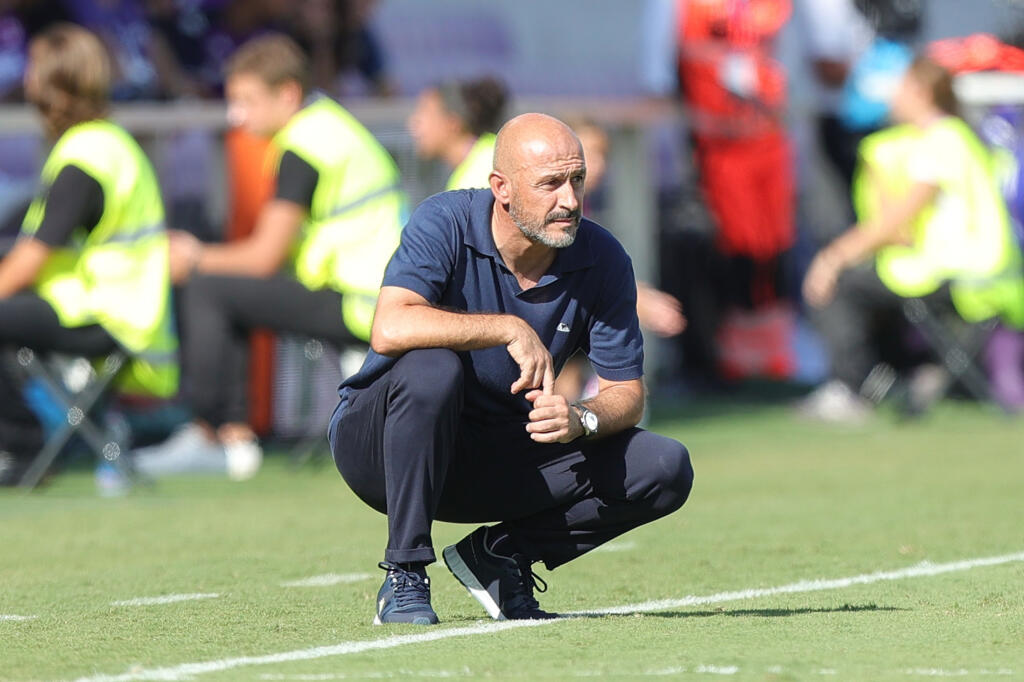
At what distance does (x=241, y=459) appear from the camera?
1042 cm

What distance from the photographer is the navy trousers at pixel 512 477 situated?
5.38 m

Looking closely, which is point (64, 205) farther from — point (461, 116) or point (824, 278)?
point (824, 278)

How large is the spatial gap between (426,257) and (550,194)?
14.3 inches

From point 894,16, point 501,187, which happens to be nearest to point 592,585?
point 501,187

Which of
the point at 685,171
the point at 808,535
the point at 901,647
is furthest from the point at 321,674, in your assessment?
the point at 685,171

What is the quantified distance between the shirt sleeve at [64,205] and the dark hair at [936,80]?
18.1 ft

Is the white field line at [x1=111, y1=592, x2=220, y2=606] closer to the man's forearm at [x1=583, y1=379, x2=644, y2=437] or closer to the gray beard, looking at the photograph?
the man's forearm at [x1=583, y1=379, x2=644, y2=437]

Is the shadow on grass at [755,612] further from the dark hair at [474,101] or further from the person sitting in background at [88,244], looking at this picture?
the dark hair at [474,101]

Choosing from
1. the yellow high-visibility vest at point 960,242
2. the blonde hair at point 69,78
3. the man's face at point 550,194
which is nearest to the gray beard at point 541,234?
the man's face at point 550,194

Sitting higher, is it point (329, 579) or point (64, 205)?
point (64, 205)

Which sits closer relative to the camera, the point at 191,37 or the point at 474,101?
the point at 474,101

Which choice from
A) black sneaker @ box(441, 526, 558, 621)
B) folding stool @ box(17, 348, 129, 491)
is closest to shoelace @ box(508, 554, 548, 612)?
black sneaker @ box(441, 526, 558, 621)

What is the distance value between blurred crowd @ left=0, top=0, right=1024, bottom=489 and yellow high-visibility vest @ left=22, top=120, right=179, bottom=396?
0.03 m

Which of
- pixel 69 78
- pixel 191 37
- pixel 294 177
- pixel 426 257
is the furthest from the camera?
pixel 191 37
